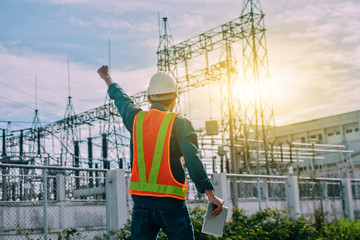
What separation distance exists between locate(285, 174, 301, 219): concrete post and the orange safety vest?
11.6 m

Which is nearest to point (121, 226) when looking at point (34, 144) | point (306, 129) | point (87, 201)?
point (87, 201)

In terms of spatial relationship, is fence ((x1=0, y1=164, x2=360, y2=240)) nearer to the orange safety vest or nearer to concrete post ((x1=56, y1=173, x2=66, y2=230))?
concrete post ((x1=56, y1=173, x2=66, y2=230))

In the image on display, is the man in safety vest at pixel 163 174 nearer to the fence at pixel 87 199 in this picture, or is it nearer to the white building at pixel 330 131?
the fence at pixel 87 199

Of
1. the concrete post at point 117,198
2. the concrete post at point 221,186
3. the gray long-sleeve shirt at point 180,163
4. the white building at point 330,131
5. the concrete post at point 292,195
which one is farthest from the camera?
the white building at point 330,131

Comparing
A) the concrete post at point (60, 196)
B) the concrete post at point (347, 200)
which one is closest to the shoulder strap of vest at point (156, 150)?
the concrete post at point (60, 196)

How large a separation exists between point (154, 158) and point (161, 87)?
652mm

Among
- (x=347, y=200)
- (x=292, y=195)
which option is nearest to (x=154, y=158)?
(x=292, y=195)

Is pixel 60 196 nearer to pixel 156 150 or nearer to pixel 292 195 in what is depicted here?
pixel 292 195

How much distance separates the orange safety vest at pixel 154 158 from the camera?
145 inches

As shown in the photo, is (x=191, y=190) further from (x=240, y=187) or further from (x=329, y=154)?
(x=329, y=154)

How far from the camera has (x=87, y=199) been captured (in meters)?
11.1

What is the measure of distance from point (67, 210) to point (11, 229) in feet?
4.86

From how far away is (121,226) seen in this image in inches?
361

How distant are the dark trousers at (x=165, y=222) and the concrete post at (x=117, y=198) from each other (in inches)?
217
